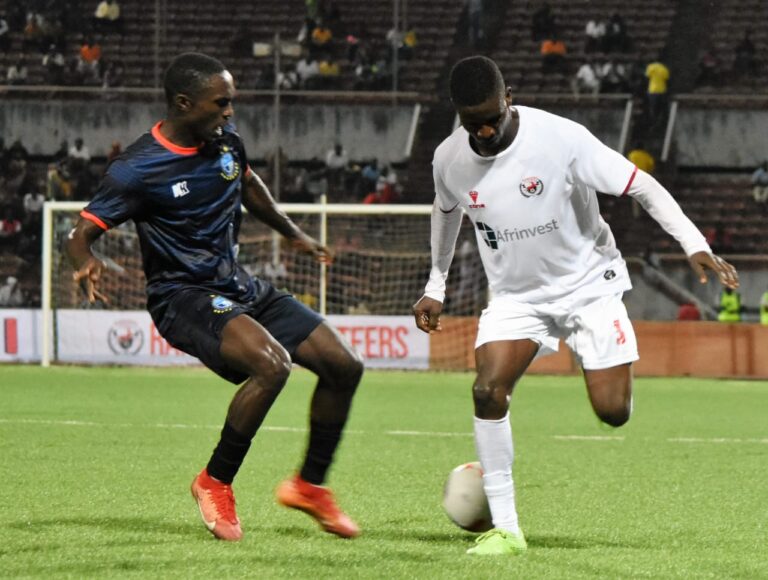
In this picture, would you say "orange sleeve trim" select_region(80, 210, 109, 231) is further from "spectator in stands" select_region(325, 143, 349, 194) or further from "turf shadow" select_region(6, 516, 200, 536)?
"spectator in stands" select_region(325, 143, 349, 194)

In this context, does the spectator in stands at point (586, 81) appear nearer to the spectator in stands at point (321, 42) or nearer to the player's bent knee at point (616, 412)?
the spectator in stands at point (321, 42)

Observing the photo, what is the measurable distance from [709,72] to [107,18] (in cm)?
1278

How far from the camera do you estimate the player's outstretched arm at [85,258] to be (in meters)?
6.17

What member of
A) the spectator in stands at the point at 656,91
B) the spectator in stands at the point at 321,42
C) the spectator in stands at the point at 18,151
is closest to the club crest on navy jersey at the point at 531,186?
the spectator in stands at the point at 18,151

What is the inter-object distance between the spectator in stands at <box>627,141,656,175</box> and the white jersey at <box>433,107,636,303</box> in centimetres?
2087

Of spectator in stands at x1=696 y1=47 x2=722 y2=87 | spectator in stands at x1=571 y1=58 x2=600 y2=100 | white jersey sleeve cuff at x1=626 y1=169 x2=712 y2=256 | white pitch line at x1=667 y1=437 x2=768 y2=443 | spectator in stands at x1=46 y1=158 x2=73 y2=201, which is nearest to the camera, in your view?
white jersey sleeve cuff at x1=626 y1=169 x2=712 y2=256

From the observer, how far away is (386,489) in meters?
8.36

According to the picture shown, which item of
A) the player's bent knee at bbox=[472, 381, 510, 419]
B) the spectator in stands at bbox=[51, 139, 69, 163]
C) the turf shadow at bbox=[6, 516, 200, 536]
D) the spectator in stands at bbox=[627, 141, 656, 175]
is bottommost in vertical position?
the spectator in stands at bbox=[51, 139, 69, 163]

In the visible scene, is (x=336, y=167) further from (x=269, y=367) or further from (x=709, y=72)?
(x=269, y=367)

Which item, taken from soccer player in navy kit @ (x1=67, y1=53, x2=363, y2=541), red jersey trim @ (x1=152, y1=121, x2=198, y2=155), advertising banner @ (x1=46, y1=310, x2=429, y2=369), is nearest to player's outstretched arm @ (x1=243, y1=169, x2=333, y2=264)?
soccer player in navy kit @ (x1=67, y1=53, x2=363, y2=541)

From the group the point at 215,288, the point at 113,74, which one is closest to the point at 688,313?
the point at 113,74

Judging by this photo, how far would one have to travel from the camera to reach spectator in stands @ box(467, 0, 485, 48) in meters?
31.5

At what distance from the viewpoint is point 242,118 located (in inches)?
1120

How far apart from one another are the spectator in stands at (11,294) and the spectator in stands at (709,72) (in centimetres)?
1423
